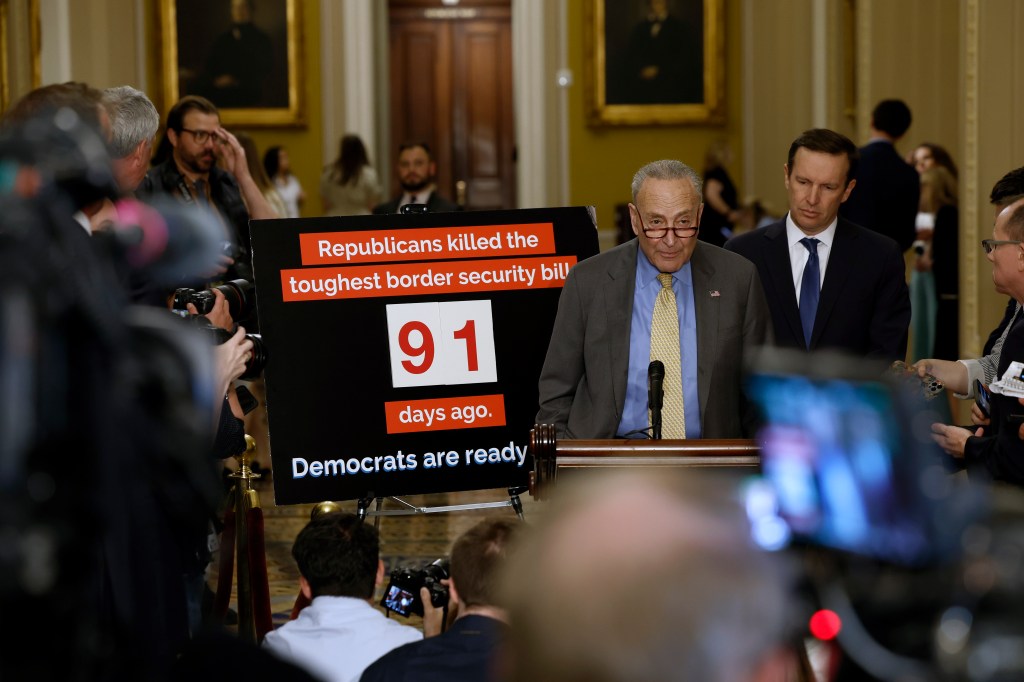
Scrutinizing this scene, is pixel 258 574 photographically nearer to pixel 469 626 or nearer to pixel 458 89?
pixel 469 626

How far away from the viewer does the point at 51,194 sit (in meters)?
0.99

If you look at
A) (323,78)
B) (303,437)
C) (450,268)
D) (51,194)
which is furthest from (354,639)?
(323,78)

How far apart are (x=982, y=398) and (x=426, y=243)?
205 cm

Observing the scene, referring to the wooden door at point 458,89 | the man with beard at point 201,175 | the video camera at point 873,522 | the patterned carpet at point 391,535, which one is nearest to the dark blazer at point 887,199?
the patterned carpet at point 391,535

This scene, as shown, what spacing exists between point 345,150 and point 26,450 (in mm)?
11148

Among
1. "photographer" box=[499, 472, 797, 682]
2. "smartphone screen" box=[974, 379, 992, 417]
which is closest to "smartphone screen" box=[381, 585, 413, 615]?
"smartphone screen" box=[974, 379, 992, 417]

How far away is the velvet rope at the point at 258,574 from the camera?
4.40m

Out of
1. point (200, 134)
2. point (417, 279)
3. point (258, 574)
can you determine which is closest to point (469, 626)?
point (258, 574)

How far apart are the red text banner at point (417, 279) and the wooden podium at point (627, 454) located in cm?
145

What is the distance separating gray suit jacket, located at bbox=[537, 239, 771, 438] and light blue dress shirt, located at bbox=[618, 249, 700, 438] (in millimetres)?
26

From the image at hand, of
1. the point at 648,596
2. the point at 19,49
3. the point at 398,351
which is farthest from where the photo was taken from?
the point at 19,49

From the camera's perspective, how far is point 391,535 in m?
6.71

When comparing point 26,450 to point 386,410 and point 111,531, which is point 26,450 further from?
point 386,410

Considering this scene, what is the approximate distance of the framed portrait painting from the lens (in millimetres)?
14234
